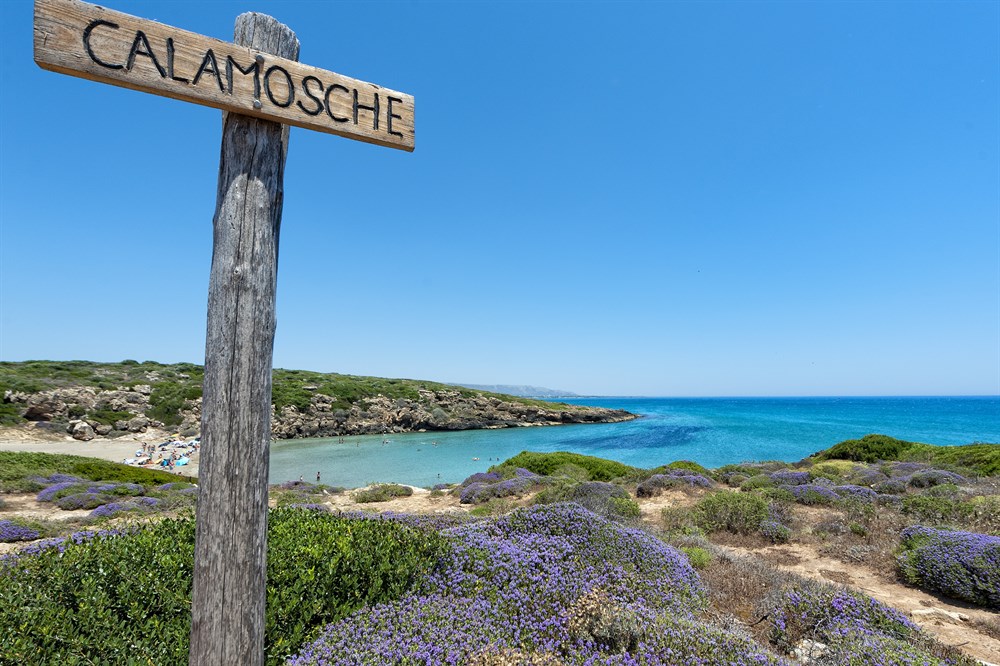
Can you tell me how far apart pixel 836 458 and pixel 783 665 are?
22.1 metres

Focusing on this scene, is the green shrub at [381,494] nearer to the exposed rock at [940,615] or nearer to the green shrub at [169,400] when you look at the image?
the exposed rock at [940,615]

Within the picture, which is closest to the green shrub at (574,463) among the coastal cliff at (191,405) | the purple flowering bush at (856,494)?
the purple flowering bush at (856,494)

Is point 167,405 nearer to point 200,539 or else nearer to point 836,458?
point 200,539

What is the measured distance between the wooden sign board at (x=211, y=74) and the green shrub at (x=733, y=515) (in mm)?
9069

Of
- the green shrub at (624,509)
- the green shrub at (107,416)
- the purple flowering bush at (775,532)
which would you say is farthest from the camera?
the green shrub at (107,416)

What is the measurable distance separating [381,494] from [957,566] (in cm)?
1228

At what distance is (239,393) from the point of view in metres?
2.07

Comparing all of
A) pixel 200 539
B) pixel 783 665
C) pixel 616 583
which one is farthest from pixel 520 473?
pixel 200 539

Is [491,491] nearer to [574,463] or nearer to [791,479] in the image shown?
[574,463]

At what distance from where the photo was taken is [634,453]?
30781 mm

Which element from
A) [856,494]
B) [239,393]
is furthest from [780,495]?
[239,393]

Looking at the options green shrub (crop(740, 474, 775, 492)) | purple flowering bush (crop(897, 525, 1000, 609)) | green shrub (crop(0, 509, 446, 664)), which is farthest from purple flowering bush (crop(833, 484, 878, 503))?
green shrub (crop(0, 509, 446, 664))

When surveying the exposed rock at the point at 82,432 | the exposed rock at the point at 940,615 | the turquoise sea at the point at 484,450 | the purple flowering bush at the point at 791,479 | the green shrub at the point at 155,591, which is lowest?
the turquoise sea at the point at 484,450

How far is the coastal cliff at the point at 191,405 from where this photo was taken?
96.9ft
